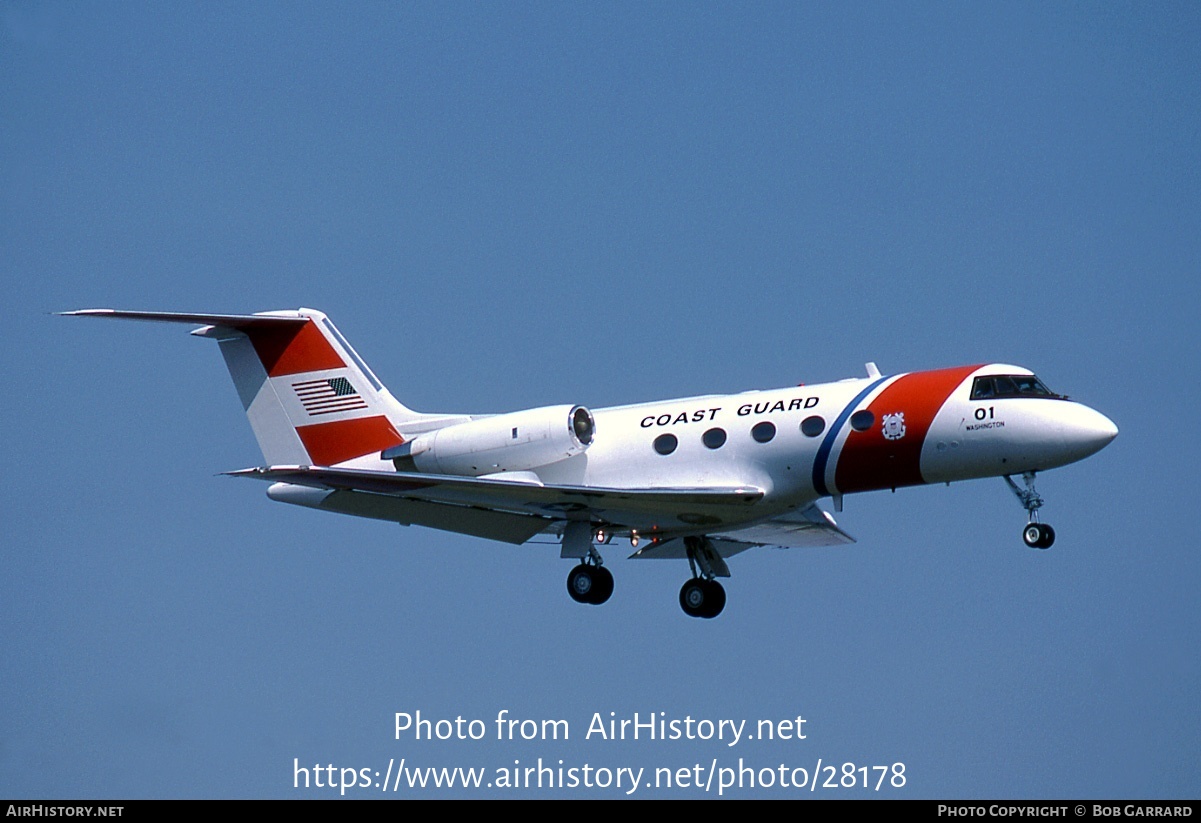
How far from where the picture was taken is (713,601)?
92.8ft

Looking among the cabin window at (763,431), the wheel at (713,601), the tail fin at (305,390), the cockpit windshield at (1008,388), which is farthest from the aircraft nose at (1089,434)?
the tail fin at (305,390)

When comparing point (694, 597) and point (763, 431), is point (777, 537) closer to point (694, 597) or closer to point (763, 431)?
point (694, 597)

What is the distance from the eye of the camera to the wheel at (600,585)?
89.2 ft

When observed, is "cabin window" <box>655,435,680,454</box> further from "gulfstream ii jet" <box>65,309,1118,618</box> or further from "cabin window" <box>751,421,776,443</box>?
"cabin window" <box>751,421,776,443</box>

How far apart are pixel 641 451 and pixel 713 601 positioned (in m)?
3.33

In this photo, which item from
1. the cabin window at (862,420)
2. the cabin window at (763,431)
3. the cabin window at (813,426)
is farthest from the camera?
the cabin window at (763,431)

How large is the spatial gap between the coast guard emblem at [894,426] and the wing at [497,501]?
7.33 ft

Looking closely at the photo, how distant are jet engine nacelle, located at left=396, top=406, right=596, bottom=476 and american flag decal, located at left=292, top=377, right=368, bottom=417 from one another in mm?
2160

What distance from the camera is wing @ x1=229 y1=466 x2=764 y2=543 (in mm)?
25938

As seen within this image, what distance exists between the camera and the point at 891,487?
84.0ft

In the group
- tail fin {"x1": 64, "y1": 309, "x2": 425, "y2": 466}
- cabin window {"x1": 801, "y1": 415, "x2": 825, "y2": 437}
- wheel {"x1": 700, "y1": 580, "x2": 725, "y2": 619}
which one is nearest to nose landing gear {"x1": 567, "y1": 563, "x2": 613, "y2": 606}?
wheel {"x1": 700, "y1": 580, "x2": 725, "y2": 619}

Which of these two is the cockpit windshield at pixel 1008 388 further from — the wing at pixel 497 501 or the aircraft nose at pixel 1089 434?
the wing at pixel 497 501

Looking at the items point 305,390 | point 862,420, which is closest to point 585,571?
point 862,420

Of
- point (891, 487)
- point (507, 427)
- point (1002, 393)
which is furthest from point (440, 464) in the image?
point (1002, 393)
